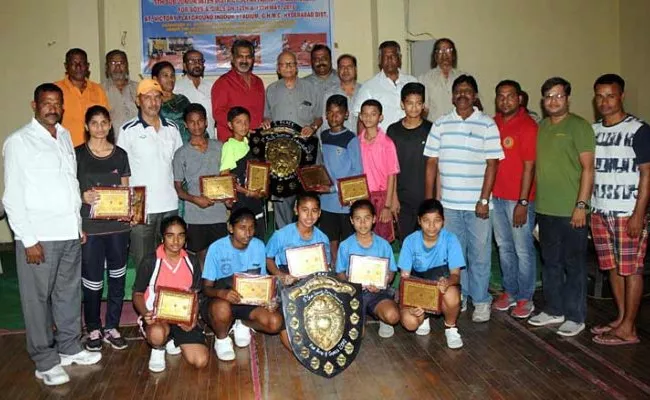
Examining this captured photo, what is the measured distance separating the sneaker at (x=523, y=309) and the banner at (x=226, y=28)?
187 inches

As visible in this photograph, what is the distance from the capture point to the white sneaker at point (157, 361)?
4.59 metres

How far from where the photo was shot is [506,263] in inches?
223

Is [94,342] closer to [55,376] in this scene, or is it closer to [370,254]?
[55,376]

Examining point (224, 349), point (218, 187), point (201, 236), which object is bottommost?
point (224, 349)

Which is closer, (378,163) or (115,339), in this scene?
(115,339)

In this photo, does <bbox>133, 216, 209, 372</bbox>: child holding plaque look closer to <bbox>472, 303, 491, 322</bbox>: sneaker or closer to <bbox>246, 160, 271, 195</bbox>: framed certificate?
<bbox>246, 160, 271, 195</bbox>: framed certificate

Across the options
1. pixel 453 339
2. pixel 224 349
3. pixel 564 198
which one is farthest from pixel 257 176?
pixel 564 198

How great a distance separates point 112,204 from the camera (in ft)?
15.6

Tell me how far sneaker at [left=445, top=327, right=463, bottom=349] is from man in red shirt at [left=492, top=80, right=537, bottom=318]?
926 millimetres

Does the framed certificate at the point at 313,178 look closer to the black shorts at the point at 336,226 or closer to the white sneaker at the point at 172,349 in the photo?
the black shorts at the point at 336,226

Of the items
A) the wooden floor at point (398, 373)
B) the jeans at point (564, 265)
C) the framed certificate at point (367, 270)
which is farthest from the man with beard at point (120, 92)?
the jeans at point (564, 265)

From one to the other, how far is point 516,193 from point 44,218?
147 inches

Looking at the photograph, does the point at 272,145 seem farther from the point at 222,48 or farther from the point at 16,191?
the point at 222,48

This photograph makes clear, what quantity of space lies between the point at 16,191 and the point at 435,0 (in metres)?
6.56
